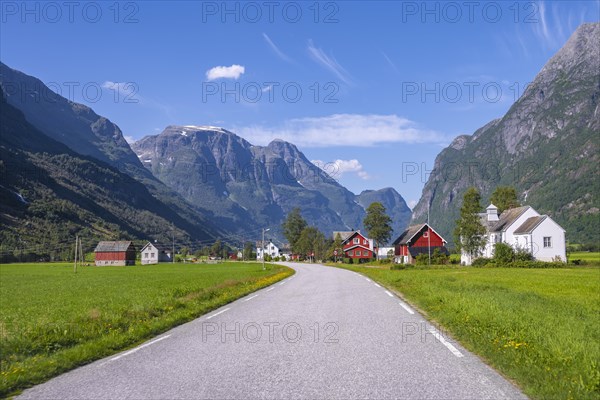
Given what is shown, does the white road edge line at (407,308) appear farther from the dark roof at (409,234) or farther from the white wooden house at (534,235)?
the dark roof at (409,234)

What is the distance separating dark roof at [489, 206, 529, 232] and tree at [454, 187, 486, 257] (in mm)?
3949

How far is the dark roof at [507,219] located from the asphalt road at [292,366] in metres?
61.6

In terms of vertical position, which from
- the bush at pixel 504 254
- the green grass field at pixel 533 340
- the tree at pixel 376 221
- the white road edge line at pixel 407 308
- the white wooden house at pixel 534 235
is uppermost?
the tree at pixel 376 221

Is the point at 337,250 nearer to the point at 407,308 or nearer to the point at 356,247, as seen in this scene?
the point at 356,247

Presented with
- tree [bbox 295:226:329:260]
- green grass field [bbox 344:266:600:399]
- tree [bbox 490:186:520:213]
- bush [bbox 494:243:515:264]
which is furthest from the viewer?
tree [bbox 295:226:329:260]

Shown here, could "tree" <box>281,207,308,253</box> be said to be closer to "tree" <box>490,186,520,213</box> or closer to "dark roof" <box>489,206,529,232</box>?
"tree" <box>490,186,520,213</box>

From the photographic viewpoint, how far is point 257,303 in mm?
18859

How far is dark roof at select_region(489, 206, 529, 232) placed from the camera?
6900 centimetres

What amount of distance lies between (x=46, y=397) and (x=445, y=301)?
12.3 metres

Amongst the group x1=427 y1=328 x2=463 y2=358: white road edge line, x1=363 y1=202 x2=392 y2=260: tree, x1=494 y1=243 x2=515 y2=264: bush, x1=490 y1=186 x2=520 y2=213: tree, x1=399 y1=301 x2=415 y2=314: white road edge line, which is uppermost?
x1=490 y1=186 x2=520 y2=213: tree

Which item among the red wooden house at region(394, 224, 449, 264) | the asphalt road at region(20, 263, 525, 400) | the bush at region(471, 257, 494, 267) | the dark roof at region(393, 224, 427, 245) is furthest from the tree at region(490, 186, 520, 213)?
the asphalt road at region(20, 263, 525, 400)

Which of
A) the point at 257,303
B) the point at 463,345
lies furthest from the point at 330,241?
the point at 463,345

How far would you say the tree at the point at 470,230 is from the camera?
6675 cm

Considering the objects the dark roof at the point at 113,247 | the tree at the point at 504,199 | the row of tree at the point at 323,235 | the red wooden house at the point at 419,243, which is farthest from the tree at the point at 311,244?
the tree at the point at 504,199
